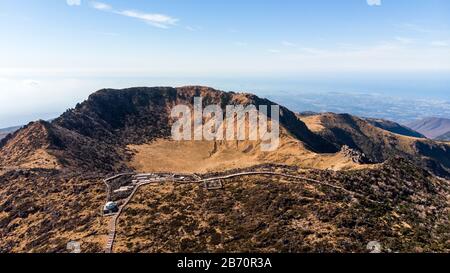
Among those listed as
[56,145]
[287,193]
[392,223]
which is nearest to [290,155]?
[287,193]

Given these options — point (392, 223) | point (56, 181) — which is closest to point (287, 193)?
point (392, 223)
